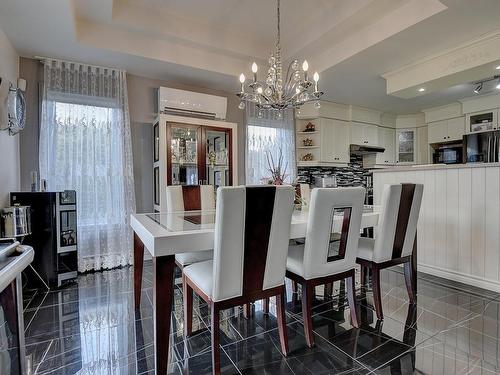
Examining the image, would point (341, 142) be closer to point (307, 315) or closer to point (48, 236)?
point (307, 315)

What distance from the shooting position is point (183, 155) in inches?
147

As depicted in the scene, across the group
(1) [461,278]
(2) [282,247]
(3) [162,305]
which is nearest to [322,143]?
(1) [461,278]

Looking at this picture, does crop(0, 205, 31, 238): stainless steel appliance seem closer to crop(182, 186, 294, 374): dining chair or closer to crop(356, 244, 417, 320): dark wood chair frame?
crop(182, 186, 294, 374): dining chair

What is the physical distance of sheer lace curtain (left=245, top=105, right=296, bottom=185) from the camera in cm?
446

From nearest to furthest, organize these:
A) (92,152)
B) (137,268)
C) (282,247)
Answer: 1. (282,247)
2. (137,268)
3. (92,152)

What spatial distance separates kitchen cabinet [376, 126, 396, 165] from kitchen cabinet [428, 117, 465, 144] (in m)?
0.67

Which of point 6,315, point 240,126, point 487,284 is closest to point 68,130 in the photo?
point 240,126

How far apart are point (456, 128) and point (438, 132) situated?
31 cm

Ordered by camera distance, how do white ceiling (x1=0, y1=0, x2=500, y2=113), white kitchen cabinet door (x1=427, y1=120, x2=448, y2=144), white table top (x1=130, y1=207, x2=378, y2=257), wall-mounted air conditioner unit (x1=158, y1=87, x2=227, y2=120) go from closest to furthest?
white table top (x1=130, y1=207, x2=378, y2=257) < white ceiling (x1=0, y1=0, x2=500, y2=113) < wall-mounted air conditioner unit (x1=158, y1=87, x2=227, y2=120) < white kitchen cabinet door (x1=427, y1=120, x2=448, y2=144)

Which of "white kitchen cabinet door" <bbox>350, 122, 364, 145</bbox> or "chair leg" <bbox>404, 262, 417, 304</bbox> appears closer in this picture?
"chair leg" <bbox>404, 262, 417, 304</bbox>

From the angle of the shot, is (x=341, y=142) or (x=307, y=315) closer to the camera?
(x=307, y=315)

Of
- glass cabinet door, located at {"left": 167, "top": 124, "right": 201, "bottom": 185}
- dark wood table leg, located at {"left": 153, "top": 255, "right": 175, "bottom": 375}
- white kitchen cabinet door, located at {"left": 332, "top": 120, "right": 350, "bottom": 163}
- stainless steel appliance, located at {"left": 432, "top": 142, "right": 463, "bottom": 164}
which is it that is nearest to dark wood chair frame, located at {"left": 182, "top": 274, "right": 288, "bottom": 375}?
dark wood table leg, located at {"left": 153, "top": 255, "right": 175, "bottom": 375}

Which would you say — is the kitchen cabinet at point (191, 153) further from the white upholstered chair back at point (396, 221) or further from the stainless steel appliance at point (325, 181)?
the white upholstered chair back at point (396, 221)

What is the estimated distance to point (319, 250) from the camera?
1.78 metres
